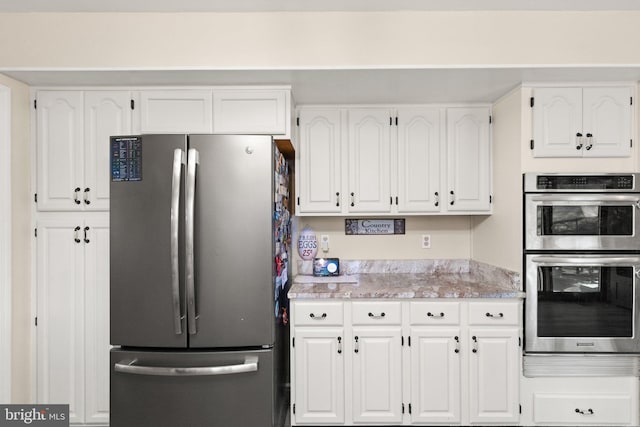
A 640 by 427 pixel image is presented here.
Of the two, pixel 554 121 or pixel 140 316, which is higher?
pixel 554 121

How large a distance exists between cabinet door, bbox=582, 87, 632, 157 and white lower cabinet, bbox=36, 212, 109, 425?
123 inches

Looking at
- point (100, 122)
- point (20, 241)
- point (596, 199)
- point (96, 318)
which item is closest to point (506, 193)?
point (596, 199)

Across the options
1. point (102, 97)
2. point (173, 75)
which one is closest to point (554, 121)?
point (173, 75)

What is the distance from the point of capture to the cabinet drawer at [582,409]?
243cm

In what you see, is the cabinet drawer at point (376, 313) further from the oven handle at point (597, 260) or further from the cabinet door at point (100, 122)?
the cabinet door at point (100, 122)

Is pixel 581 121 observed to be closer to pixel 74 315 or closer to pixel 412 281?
pixel 412 281

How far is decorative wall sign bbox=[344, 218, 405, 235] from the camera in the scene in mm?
3221

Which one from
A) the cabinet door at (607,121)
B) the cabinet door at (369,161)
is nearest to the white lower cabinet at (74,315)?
the cabinet door at (369,161)

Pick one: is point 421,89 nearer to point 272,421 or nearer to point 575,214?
point 575,214

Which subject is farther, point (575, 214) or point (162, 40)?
point (575, 214)

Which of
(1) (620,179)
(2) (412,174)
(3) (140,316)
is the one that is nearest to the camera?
(3) (140,316)

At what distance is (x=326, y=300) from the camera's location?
248 centimetres

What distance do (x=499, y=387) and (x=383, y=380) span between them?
2.37 feet

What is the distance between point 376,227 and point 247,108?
55.9 inches
